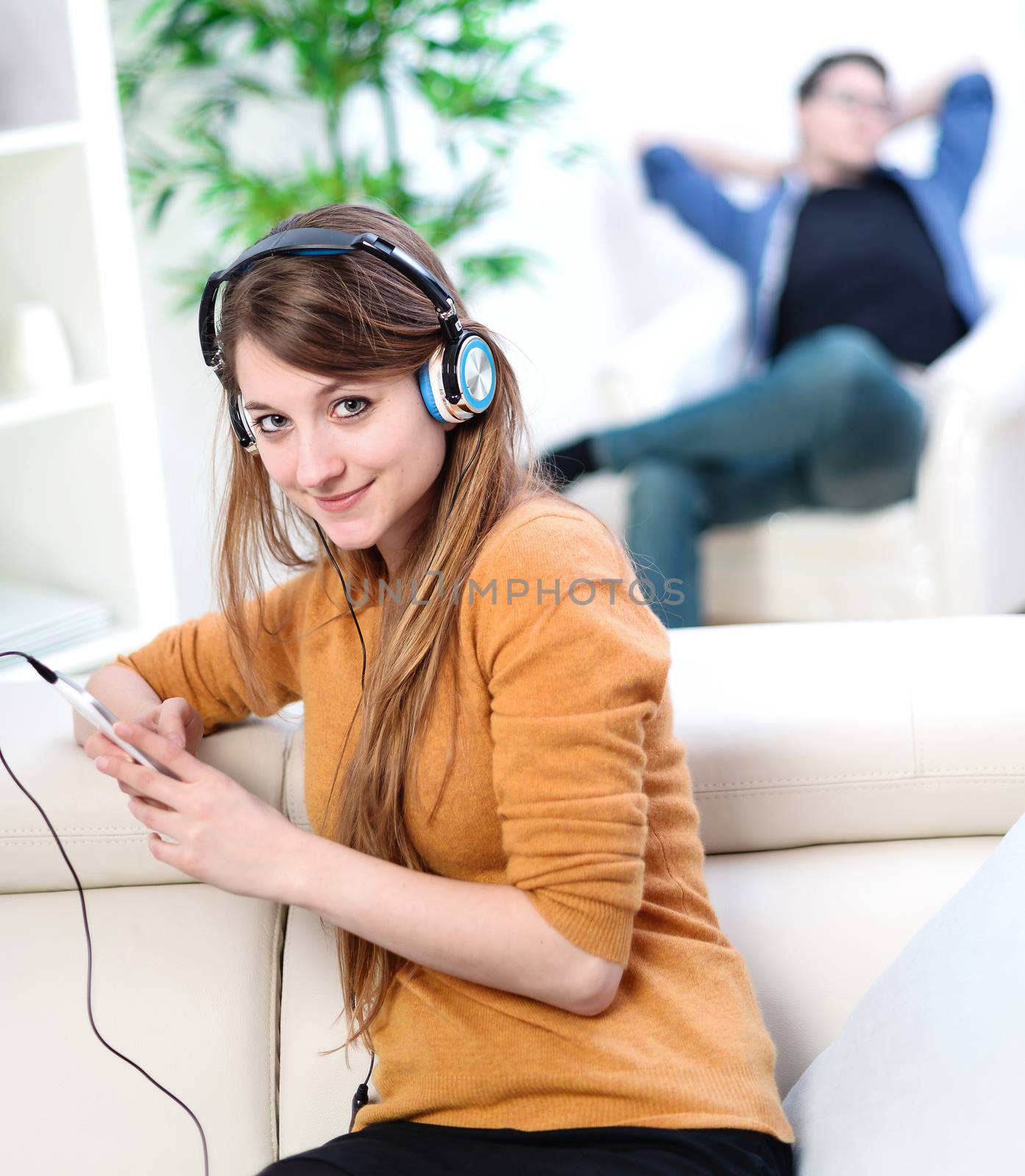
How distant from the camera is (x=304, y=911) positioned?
3.78ft

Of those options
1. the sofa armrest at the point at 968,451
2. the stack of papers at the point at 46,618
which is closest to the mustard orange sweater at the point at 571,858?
the stack of papers at the point at 46,618

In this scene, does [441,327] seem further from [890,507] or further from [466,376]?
[890,507]

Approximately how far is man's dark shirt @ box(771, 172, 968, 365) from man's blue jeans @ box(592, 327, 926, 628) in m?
0.42

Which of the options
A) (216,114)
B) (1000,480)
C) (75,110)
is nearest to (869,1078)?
(75,110)

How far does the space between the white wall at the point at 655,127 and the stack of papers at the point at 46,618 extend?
5.43ft

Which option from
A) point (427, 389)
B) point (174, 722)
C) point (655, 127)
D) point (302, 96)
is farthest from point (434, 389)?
point (655, 127)

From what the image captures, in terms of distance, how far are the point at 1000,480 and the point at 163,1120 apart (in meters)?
2.29

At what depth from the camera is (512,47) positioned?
2924 mm

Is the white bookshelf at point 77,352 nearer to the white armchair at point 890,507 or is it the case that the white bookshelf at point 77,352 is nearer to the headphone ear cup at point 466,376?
the headphone ear cup at point 466,376

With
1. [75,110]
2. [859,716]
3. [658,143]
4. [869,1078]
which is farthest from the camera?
[658,143]

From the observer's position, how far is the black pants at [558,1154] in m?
0.83

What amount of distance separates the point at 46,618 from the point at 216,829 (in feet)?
3.82

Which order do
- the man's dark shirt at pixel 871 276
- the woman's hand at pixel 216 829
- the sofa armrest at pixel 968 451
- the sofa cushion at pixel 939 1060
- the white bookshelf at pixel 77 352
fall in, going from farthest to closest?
the man's dark shirt at pixel 871 276 → the sofa armrest at pixel 968 451 → the white bookshelf at pixel 77 352 → the woman's hand at pixel 216 829 → the sofa cushion at pixel 939 1060

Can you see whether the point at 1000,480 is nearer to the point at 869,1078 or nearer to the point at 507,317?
the point at 507,317
